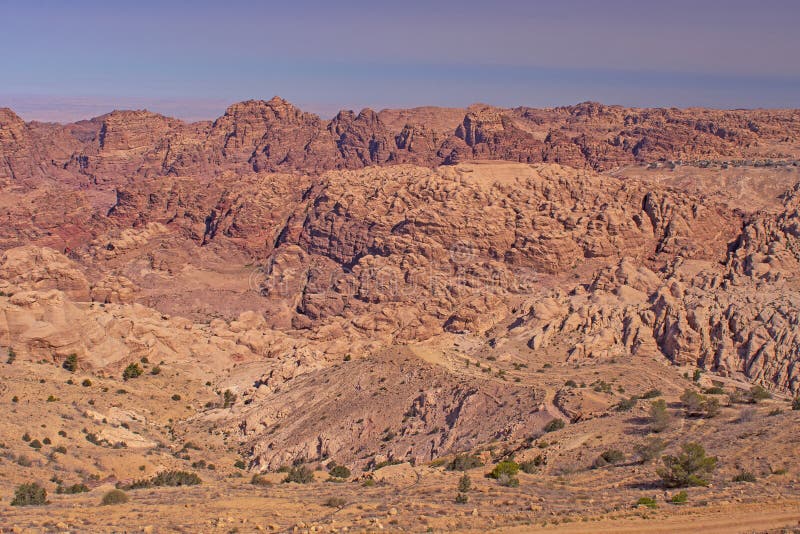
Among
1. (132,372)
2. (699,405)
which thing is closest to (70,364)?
(132,372)

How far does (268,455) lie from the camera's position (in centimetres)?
4353

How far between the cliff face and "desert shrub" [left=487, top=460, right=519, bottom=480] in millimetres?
91227

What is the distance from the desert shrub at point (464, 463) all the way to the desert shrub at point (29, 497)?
55.2 feet

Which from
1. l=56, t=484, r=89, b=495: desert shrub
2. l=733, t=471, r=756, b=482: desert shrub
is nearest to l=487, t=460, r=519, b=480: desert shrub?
l=733, t=471, r=756, b=482: desert shrub

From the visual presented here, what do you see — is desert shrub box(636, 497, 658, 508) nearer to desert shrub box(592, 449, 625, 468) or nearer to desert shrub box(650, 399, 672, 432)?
desert shrub box(592, 449, 625, 468)

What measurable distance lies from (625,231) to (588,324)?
21.6m

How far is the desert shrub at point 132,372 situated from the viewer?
5122 centimetres

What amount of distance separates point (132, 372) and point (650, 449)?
120 feet

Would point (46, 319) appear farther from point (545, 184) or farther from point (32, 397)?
point (545, 184)

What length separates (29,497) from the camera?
2648 cm

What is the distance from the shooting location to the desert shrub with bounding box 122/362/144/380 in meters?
51.2

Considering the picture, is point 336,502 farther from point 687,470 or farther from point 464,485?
point 687,470

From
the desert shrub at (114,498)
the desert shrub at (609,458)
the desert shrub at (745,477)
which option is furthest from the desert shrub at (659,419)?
the desert shrub at (114,498)

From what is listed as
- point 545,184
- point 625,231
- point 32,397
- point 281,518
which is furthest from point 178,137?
point 281,518
